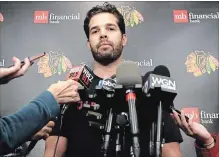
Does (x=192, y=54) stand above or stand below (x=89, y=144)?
above

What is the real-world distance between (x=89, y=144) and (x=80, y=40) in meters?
1.19

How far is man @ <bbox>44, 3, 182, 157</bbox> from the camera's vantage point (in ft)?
4.09

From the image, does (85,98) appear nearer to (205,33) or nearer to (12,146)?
(12,146)

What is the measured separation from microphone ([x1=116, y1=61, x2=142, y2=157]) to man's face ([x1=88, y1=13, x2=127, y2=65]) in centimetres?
63

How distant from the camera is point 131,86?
1020mm

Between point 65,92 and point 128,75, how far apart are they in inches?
9.8

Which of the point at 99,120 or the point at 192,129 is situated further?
the point at 192,129

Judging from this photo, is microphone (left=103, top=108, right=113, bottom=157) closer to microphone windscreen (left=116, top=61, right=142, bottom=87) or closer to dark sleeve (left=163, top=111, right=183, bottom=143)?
microphone windscreen (left=116, top=61, right=142, bottom=87)

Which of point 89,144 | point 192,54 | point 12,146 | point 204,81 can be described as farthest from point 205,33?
point 12,146

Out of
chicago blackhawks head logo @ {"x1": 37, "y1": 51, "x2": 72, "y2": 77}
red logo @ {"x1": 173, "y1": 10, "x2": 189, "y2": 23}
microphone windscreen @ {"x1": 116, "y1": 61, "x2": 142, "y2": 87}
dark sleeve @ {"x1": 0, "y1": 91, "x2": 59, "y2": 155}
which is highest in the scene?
red logo @ {"x1": 173, "y1": 10, "x2": 189, "y2": 23}

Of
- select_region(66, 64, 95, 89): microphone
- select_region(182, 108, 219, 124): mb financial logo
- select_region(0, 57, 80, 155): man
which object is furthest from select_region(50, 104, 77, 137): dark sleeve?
select_region(182, 108, 219, 124): mb financial logo

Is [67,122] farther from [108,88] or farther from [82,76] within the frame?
[108,88]

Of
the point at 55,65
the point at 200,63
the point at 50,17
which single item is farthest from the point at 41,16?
the point at 200,63

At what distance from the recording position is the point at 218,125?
7.66 ft
